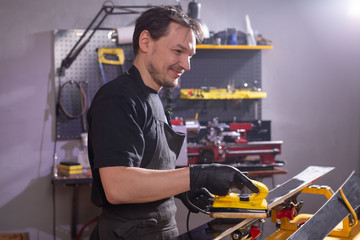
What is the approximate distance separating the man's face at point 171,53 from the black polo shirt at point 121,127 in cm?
11

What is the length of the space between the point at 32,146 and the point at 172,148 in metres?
2.44

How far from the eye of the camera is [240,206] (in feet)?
4.57

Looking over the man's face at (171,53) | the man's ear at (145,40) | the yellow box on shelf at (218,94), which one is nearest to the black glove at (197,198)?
the man's face at (171,53)

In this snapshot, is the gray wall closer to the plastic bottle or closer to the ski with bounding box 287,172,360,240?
the plastic bottle

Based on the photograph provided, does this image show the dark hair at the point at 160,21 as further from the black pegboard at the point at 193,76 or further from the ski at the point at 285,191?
the black pegboard at the point at 193,76

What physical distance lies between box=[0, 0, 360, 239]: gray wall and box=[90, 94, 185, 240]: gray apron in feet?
5.79

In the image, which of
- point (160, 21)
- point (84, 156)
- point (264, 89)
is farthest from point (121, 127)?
point (264, 89)

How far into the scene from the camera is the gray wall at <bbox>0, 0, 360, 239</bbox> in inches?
148

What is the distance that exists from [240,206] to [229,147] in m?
2.19

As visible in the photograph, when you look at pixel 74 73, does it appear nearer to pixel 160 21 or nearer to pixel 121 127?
pixel 160 21

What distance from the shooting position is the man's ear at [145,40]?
156cm

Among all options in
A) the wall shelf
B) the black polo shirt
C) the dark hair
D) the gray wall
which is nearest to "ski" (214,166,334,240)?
the black polo shirt

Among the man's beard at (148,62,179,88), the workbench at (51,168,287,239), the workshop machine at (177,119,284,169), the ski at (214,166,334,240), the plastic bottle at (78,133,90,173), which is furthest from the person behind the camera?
the plastic bottle at (78,133,90,173)

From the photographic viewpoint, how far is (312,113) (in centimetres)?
436
